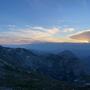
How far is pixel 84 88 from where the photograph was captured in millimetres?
21672

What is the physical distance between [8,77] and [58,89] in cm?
17985

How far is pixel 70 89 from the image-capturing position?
21.3 m

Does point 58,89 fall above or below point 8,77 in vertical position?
above

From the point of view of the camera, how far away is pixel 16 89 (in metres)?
21.2

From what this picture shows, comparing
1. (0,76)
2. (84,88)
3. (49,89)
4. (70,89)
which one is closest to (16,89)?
(49,89)

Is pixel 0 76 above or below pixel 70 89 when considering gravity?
below

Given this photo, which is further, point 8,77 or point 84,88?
point 8,77

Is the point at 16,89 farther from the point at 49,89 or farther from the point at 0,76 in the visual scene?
the point at 0,76

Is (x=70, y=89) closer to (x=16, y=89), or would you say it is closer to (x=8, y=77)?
(x=16, y=89)

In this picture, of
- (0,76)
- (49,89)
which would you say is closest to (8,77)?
(0,76)

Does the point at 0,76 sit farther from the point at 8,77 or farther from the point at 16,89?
the point at 16,89

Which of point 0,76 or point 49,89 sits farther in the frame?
point 0,76

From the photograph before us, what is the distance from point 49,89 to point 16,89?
3182 millimetres

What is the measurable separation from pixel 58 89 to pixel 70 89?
3.95 feet
